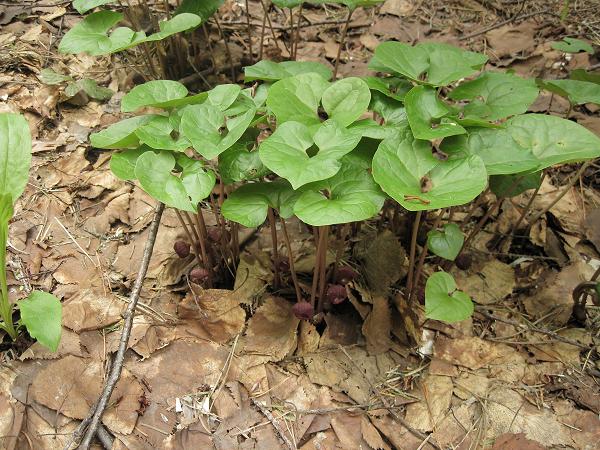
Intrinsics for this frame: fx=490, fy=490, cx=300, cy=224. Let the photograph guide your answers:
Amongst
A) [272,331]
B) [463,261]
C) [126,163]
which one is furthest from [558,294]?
[126,163]

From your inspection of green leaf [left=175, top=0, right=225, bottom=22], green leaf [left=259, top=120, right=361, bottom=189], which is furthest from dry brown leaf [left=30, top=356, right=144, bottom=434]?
green leaf [left=175, top=0, right=225, bottom=22]

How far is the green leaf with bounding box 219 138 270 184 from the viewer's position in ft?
4.78

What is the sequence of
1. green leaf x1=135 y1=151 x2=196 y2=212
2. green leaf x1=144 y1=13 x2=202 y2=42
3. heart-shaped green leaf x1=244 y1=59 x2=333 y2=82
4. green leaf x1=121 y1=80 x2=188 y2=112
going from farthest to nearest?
green leaf x1=144 y1=13 x2=202 y2=42 < heart-shaped green leaf x1=244 y1=59 x2=333 y2=82 < green leaf x1=121 y1=80 x2=188 y2=112 < green leaf x1=135 y1=151 x2=196 y2=212

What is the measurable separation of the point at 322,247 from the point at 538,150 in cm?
77

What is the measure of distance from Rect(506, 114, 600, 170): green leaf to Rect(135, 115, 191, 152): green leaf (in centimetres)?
108

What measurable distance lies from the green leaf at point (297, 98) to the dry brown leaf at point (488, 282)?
91cm

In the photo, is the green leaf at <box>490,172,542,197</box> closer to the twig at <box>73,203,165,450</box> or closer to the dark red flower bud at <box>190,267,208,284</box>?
the dark red flower bud at <box>190,267,208,284</box>

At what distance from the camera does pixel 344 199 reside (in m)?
1.37

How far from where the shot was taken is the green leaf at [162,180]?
4.43ft

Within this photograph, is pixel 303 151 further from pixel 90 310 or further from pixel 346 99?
pixel 90 310

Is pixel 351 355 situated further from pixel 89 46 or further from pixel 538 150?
pixel 89 46

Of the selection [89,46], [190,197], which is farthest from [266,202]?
[89,46]

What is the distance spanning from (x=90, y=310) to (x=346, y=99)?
111cm

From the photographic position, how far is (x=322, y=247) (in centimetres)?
154
